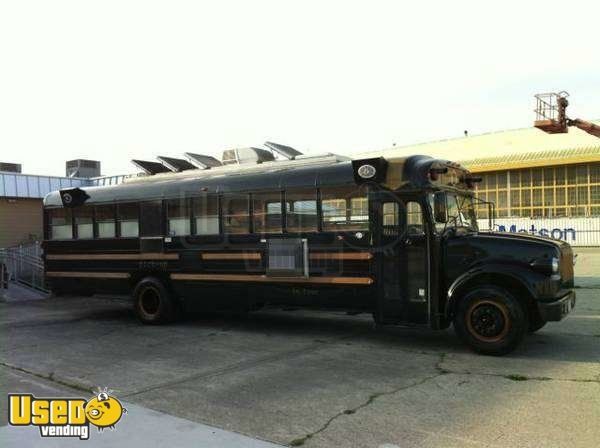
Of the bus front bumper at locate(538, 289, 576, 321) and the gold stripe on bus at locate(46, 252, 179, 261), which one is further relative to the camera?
the gold stripe on bus at locate(46, 252, 179, 261)

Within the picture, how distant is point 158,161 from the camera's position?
12.3 m

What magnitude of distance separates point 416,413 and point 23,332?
7861 millimetres

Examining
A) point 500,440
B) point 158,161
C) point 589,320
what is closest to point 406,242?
point 500,440

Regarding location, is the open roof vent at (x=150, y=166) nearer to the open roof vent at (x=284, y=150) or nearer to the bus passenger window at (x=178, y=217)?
the bus passenger window at (x=178, y=217)

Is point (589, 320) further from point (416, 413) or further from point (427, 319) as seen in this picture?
point (416, 413)

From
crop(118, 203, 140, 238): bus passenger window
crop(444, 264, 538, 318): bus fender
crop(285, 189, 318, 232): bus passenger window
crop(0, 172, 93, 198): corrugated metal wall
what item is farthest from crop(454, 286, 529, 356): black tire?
crop(0, 172, 93, 198): corrugated metal wall

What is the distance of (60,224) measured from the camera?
40.4ft

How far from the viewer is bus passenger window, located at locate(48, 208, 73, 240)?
12125mm

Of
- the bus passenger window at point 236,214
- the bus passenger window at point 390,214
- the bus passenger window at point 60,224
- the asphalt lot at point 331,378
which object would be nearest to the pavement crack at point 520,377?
the asphalt lot at point 331,378

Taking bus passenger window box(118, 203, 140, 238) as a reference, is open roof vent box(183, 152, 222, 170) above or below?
above

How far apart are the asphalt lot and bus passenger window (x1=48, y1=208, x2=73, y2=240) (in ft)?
6.54

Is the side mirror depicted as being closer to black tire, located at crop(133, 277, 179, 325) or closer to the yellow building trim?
black tire, located at crop(133, 277, 179, 325)

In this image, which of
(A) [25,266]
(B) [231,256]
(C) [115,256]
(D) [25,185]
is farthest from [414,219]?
(D) [25,185]

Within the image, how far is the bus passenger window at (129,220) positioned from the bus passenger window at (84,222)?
80cm
